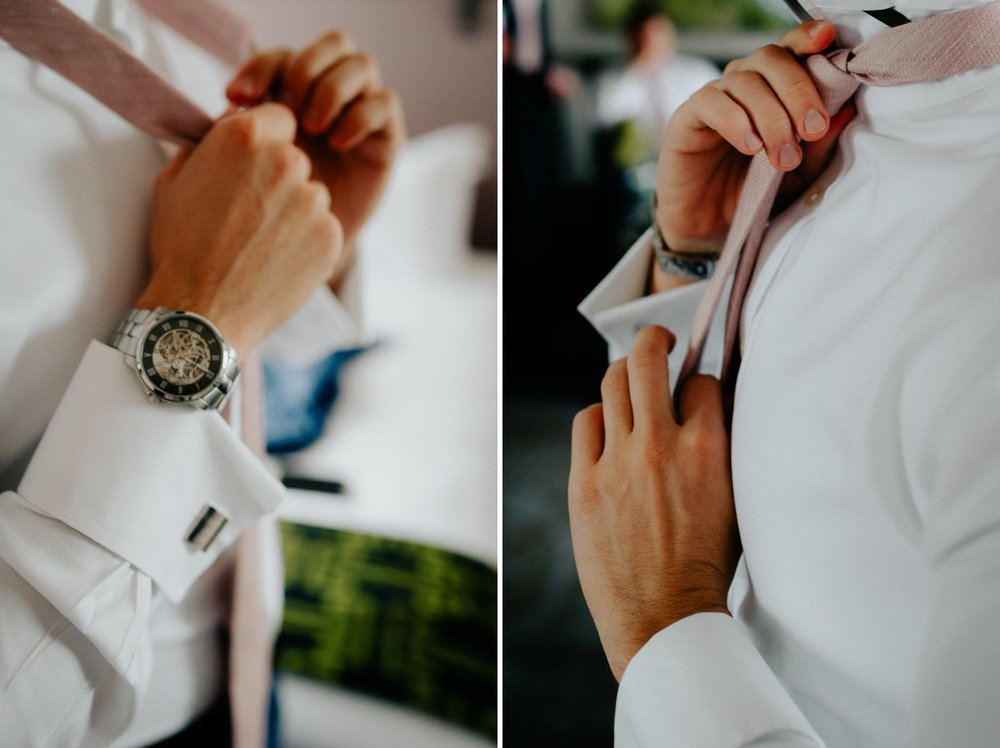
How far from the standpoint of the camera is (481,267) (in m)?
1.10

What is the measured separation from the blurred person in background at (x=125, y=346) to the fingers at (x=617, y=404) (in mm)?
245

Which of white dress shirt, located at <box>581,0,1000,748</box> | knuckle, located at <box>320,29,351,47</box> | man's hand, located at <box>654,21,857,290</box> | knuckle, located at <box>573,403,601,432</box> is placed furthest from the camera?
knuckle, located at <box>320,29,351,47</box>

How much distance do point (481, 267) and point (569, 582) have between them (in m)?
0.62

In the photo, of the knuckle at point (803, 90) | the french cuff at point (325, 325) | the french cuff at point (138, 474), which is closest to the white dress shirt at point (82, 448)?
the french cuff at point (138, 474)

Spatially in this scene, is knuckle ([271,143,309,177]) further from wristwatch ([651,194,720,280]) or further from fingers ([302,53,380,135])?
wristwatch ([651,194,720,280])

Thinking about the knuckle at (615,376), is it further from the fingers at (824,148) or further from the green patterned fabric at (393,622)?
the green patterned fabric at (393,622)

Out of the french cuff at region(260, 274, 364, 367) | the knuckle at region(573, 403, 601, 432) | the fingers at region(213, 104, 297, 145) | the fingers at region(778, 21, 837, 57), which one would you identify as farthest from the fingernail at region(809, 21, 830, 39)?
the french cuff at region(260, 274, 364, 367)

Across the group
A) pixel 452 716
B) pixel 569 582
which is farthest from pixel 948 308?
pixel 452 716

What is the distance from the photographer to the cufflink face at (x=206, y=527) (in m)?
0.51

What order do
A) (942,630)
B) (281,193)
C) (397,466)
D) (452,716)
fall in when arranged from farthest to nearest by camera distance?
(397,466) → (452,716) → (281,193) → (942,630)

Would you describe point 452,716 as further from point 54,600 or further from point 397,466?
point 54,600

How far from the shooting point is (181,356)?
1.57 ft

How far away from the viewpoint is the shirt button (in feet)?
1.52

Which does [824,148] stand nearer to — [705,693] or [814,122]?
[814,122]
